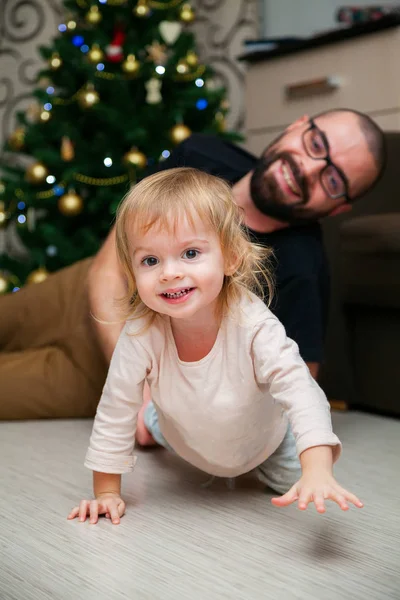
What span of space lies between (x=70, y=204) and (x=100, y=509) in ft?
5.38

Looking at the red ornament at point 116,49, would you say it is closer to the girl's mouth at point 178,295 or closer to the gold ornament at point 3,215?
the gold ornament at point 3,215

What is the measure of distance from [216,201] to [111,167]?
1.61 meters

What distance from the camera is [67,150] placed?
8.20 ft

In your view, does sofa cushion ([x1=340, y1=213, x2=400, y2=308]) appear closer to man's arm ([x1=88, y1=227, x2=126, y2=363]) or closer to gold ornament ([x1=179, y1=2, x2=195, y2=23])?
man's arm ([x1=88, y1=227, x2=126, y2=363])

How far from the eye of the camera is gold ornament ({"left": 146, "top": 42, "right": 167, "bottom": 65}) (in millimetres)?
2523

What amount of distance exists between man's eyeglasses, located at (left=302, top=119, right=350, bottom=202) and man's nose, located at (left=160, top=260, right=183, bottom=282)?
60 centimetres

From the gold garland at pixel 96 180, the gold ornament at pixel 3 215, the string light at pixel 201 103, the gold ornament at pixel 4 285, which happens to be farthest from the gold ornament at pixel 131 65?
the gold ornament at pixel 4 285

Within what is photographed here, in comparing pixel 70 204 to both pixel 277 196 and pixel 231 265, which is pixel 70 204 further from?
pixel 231 265

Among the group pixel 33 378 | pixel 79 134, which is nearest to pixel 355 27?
pixel 79 134

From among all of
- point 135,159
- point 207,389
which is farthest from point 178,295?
point 135,159

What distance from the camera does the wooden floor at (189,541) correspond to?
0.77m

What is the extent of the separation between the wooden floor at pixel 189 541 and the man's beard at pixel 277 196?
1.55ft

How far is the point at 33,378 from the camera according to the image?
1.61 meters

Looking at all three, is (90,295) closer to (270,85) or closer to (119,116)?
(119,116)
